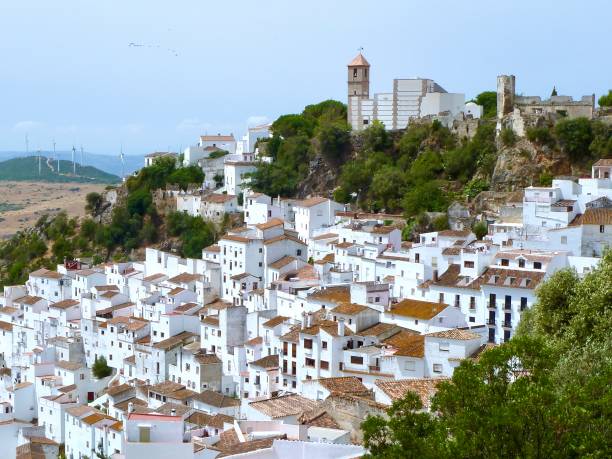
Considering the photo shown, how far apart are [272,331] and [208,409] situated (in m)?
4.25

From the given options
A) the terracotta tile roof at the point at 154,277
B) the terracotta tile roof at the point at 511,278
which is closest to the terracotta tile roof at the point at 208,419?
the terracotta tile roof at the point at 511,278

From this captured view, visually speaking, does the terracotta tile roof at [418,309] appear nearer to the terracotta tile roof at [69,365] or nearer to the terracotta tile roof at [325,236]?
the terracotta tile roof at [325,236]

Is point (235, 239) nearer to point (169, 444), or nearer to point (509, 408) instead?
point (169, 444)

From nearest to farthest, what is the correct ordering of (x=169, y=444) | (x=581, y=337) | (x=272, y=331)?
(x=169, y=444)
(x=581, y=337)
(x=272, y=331)

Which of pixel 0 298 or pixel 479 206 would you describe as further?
pixel 0 298

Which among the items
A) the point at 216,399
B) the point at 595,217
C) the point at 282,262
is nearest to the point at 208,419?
the point at 216,399

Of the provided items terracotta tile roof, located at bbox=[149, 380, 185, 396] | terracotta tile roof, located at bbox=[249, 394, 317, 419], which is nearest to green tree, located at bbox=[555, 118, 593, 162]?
terracotta tile roof, located at bbox=[149, 380, 185, 396]

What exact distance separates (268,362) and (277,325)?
1733mm

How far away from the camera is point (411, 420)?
16438 millimetres

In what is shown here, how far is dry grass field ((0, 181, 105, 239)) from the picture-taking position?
112688 millimetres

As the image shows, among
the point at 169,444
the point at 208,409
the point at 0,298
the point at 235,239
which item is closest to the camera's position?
the point at 169,444

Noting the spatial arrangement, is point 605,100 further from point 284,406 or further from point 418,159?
point 284,406

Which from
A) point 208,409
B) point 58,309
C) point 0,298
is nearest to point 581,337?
point 208,409

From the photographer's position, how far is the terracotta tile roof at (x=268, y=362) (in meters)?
37.6
